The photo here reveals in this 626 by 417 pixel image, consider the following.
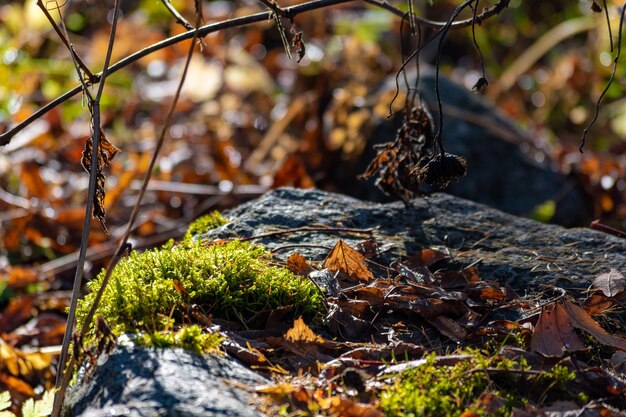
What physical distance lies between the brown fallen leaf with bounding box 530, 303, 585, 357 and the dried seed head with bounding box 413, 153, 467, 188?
1.84 feet

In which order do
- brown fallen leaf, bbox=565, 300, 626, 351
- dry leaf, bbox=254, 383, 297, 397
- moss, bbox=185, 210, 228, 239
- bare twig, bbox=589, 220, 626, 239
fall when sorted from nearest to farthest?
dry leaf, bbox=254, 383, 297, 397
brown fallen leaf, bbox=565, 300, 626, 351
moss, bbox=185, 210, 228, 239
bare twig, bbox=589, 220, 626, 239

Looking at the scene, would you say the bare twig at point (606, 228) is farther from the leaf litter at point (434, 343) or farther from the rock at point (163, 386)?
the rock at point (163, 386)

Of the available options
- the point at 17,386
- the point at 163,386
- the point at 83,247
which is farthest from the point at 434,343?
the point at 17,386

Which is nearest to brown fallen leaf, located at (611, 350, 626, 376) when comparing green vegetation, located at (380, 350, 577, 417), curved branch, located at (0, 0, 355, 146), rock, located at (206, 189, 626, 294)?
green vegetation, located at (380, 350, 577, 417)

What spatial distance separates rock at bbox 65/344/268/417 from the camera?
1810mm

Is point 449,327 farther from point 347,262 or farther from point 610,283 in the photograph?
point 610,283

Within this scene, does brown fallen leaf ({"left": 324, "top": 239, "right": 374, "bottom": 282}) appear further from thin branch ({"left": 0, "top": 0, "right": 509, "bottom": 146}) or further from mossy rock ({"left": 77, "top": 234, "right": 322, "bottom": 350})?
thin branch ({"left": 0, "top": 0, "right": 509, "bottom": 146})

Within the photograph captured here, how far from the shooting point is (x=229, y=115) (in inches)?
298

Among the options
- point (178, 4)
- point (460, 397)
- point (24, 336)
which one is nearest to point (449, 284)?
point (460, 397)

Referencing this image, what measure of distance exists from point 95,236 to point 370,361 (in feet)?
10.8

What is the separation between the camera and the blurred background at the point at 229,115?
497 cm

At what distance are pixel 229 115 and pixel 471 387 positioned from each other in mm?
5902

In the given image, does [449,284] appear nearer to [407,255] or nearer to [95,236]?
[407,255]

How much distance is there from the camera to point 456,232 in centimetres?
319
